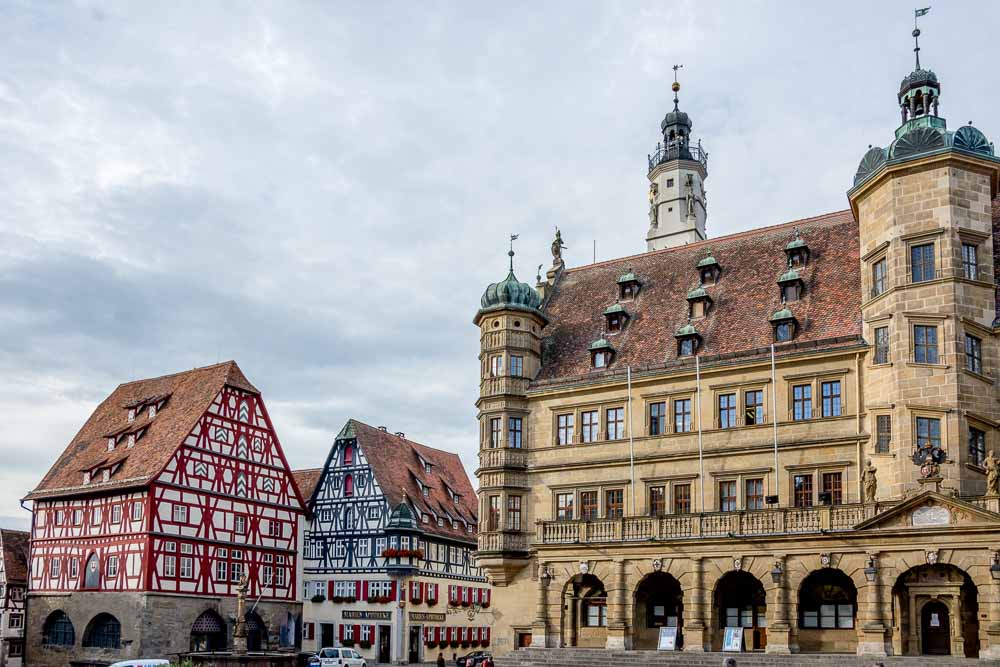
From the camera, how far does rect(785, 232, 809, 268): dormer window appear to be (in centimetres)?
4488

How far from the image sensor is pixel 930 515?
34938 mm

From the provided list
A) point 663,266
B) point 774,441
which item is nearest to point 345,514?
point 663,266

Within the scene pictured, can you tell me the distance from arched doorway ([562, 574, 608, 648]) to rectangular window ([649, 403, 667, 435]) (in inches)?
248

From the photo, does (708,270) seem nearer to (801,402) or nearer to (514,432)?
(801,402)

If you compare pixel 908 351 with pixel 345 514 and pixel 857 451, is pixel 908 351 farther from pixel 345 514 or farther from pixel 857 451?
→ pixel 345 514

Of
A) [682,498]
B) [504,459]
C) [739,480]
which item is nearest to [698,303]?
[739,480]

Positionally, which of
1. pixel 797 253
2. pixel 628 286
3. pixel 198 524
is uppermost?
pixel 797 253

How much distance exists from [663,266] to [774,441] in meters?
11.7

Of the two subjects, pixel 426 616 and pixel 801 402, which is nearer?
pixel 801 402

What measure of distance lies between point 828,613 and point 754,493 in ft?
17.2

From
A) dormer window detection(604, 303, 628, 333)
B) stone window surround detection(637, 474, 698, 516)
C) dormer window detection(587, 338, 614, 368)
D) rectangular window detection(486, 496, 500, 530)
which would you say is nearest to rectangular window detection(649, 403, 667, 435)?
stone window surround detection(637, 474, 698, 516)

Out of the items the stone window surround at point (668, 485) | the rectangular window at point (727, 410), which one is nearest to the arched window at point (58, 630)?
the stone window surround at point (668, 485)

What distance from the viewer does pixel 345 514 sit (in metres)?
66.8

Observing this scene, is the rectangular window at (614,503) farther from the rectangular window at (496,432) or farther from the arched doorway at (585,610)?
the rectangular window at (496,432)
